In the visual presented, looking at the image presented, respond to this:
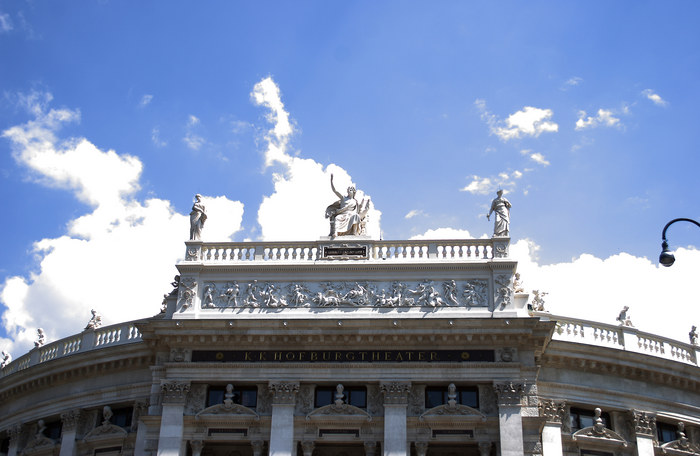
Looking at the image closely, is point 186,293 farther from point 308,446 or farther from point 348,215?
point 308,446

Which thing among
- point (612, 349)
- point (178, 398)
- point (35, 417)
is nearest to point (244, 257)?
point (178, 398)

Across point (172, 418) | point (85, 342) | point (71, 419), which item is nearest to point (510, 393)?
point (172, 418)

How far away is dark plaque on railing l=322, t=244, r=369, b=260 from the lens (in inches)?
1519

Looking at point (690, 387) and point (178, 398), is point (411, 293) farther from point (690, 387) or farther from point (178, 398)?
point (690, 387)

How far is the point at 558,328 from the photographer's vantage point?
3856 centimetres

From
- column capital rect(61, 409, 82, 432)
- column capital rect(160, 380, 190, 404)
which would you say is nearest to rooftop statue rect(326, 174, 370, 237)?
column capital rect(160, 380, 190, 404)

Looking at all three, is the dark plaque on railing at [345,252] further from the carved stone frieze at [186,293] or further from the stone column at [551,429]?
the stone column at [551,429]

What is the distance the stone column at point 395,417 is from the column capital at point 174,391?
8044 millimetres

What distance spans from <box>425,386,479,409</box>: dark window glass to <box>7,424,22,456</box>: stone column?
797 inches

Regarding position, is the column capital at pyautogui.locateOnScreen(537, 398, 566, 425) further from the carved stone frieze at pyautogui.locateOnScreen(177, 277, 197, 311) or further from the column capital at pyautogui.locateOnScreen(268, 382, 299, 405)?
the carved stone frieze at pyautogui.locateOnScreen(177, 277, 197, 311)

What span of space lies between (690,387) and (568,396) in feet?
20.7

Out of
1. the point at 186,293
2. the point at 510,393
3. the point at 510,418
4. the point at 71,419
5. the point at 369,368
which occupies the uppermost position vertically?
the point at 186,293

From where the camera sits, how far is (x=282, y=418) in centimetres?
3575

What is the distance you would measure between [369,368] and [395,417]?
7.36ft
